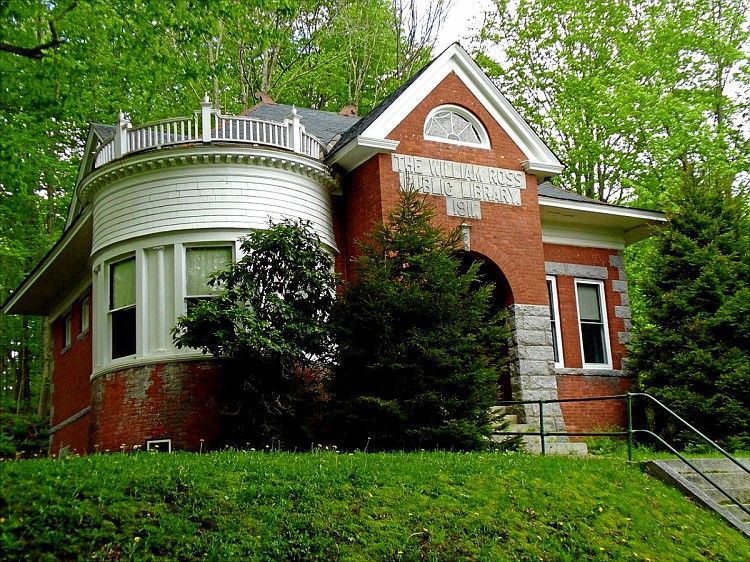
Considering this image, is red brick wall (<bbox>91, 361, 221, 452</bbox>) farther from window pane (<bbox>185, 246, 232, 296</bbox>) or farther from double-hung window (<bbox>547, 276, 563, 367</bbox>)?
double-hung window (<bbox>547, 276, 563, 367</bbox>)

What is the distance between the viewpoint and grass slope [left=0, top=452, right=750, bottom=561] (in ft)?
26.9

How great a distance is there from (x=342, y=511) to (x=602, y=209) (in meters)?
13.0

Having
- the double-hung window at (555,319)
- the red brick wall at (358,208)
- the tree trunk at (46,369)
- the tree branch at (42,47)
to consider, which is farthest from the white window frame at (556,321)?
the tree trunk at (46,369)

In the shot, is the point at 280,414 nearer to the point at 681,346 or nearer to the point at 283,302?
the point at 283,302

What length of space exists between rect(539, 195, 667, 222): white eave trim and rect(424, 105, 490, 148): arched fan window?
2.10 meters

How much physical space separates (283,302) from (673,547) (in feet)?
22.5

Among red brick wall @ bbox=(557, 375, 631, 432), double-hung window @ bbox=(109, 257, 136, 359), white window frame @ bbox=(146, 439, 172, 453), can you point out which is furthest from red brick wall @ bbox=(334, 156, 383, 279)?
red brick wall @ bbox=(557, 375, 631, 432)

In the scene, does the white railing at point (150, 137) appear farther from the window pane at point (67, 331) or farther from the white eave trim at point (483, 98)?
the window pane at point (67, 331)

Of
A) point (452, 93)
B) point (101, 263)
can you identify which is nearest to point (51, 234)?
point (101, 263)

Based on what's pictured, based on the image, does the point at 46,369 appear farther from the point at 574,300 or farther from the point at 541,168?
the point at 541,168

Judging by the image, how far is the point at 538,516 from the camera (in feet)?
34.0

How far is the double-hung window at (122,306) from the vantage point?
653 inches

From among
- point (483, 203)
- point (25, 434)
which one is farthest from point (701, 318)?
point (25, 434)

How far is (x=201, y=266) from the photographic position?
1611cm
